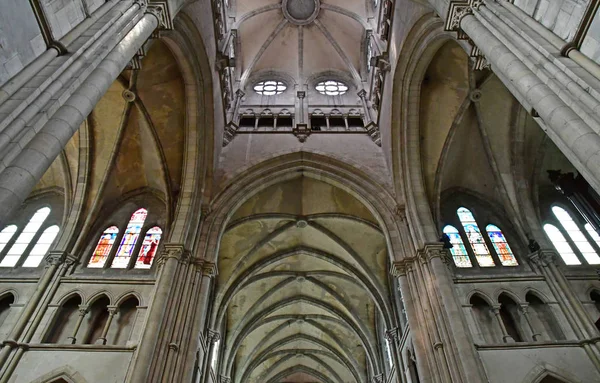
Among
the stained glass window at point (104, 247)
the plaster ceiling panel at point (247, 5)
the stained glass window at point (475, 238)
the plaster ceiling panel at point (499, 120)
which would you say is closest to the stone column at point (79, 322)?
the stained glass window at point (104, 247)

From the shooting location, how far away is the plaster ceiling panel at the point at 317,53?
22.5 meters

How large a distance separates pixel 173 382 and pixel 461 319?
263 inches

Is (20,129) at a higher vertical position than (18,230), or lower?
lower

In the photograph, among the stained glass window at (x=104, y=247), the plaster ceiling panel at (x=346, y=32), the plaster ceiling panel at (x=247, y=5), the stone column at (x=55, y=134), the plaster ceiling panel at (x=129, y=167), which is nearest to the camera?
the stone column at (x=55, y=134)

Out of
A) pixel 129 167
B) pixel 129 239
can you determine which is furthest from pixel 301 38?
pixel 129 239

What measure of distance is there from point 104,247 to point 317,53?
15.2 meters

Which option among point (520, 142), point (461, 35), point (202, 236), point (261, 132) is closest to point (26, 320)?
point (202, 236)

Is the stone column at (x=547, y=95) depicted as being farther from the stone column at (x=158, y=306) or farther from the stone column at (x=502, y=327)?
the stone column at (x=158, y=306)

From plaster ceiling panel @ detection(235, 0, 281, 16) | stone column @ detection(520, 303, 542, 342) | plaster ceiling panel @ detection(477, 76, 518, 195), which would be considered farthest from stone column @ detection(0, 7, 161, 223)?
plaster ceiling panel @ detection(235, 0, 281, 16)

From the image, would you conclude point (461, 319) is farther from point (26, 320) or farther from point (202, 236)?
point (26, 320)

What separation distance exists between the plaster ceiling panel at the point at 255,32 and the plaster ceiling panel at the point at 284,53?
519mm

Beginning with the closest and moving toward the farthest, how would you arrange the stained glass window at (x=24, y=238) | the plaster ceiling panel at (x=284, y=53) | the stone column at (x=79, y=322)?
the stone column at (x=79, y=322) < the stained glass window at (x=24, y=238) < the plaster ceiling panel at (x=284, y=53)

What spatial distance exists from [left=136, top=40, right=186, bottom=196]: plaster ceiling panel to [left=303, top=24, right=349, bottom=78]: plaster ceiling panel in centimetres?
1037

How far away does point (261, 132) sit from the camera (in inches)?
655
